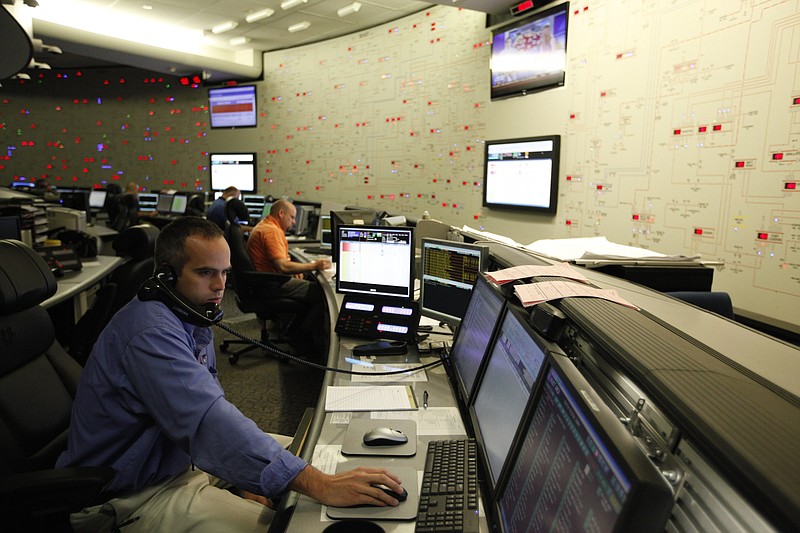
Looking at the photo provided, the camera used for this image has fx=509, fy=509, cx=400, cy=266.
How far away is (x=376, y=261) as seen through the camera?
8.39ft

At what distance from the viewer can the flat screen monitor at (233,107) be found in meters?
8.13

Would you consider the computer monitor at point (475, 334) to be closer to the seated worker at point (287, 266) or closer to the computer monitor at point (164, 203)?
the seated worker at point (287, 266)

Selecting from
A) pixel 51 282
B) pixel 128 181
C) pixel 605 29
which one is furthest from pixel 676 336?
pixel 128 181

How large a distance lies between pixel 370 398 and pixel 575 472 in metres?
1.03

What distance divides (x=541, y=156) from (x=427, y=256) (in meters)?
2.40

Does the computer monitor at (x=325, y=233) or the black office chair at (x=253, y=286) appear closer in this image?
the black office chair at (x=253, y=286)

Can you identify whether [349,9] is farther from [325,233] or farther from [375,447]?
[375,447]

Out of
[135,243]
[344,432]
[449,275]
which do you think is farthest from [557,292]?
[135,243]

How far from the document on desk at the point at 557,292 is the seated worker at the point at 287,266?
285cm

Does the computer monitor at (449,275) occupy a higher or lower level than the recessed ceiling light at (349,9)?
lower

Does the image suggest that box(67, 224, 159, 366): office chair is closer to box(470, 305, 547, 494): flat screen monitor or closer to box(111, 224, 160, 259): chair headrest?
box(111, 224, 160, 259): chair headrest

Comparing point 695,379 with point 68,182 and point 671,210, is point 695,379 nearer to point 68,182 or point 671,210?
point 671,210

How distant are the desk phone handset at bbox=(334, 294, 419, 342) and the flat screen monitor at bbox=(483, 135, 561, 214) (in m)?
2.29

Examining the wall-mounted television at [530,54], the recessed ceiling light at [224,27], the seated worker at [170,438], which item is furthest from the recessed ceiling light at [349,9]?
the seated worker at [170,438]
